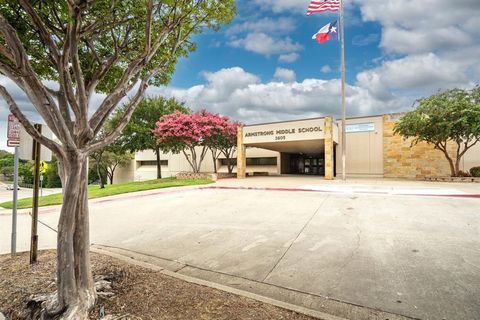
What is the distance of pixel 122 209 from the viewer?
10320 mm

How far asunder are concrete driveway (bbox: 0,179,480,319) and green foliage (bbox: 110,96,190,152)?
57.9ft

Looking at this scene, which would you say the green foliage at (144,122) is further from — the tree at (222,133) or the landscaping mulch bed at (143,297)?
the landscaping mulch bed at (143,297)

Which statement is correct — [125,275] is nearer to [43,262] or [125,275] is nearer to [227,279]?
[227,279]

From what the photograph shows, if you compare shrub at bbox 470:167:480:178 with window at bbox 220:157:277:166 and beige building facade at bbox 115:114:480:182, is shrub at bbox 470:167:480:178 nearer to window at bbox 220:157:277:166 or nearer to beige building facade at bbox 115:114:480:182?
beige building facade at bbox 115:114:480:182

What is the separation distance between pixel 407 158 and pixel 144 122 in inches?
989

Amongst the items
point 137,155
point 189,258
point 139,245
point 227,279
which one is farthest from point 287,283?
point 137,155

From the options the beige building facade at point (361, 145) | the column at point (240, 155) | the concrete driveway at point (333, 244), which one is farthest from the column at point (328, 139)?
the concrete driveway at point (333, 244)

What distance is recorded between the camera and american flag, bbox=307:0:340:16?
622 inches

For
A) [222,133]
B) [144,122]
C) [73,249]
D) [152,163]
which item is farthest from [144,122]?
[73,249]

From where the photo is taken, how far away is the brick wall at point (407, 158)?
2112cm

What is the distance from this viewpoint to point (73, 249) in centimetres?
313

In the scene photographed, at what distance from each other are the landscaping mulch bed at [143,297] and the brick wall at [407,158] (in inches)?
882

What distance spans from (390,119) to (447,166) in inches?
220

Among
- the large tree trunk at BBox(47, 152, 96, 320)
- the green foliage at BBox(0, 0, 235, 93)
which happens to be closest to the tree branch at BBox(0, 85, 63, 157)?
the large tree trunk at BBox(47, 152, 96, 320)
